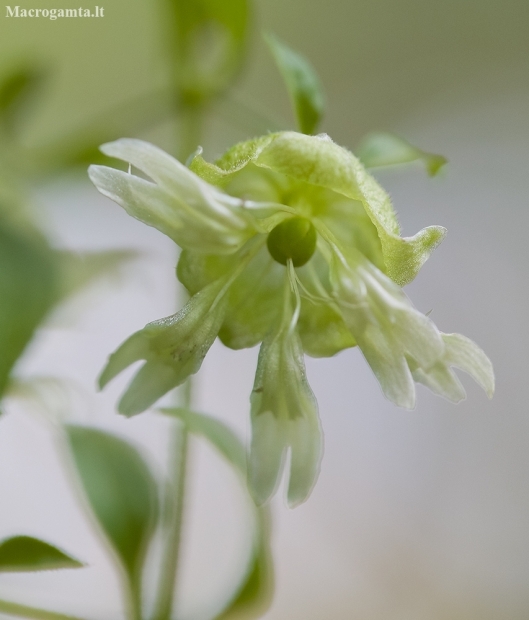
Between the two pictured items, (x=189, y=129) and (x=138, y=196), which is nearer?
(x=138, y=196)

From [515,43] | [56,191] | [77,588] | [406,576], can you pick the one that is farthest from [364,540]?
[515,43]

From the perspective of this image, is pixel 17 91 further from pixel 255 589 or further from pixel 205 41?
pixel 255 589

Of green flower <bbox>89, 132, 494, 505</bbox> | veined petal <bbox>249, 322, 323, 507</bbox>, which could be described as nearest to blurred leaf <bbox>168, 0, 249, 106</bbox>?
green flower <bbox>89, 132, 494, 505</bbox>

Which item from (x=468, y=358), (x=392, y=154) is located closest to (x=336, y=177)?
(x=468, y=358)

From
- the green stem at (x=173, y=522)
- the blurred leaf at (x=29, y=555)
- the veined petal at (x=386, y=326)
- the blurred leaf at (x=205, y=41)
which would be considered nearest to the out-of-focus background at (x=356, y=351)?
the blurred leaf at (x=205, y=41)

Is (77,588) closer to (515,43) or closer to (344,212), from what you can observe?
(344,212)

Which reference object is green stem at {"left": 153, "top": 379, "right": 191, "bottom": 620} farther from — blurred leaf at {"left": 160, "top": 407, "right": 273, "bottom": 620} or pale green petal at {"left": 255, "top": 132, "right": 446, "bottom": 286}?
pale green petal at {"left": 255, "top": 132, "right": 446, "bottom": 286}

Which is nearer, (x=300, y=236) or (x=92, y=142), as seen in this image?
(x=300, y=236)
